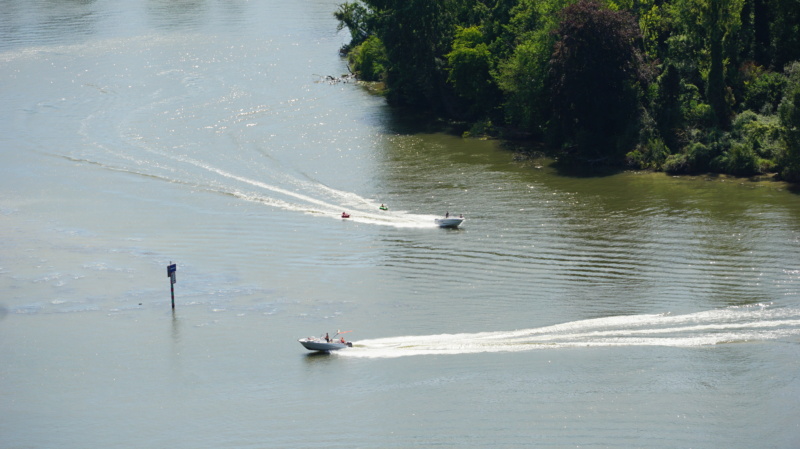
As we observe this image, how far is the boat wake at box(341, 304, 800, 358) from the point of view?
41875 millimetres

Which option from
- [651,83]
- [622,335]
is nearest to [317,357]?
[622,335]

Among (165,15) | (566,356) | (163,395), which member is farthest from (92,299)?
(165,15)

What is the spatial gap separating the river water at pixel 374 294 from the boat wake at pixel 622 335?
0.10m

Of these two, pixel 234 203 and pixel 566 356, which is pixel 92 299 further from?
pixel 566 356

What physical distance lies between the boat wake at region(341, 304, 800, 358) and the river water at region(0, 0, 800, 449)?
0.10 m

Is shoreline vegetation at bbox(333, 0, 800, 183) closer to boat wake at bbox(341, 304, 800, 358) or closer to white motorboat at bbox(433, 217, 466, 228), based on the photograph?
white motorboat at bbox(433, 217, 466, 228)

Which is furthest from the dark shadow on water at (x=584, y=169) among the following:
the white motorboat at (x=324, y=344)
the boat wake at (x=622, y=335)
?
the white motorboat at (x=324, y=344)

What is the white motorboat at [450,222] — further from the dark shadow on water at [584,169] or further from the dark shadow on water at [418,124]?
the dark shadow on water at [418,124]

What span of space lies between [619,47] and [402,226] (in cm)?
2160

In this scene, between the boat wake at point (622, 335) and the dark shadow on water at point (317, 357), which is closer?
the boat wake at point (622, 335)

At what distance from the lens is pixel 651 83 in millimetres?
70438

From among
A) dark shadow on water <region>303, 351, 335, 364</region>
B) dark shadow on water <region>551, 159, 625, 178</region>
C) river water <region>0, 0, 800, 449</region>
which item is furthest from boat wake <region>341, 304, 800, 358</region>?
dark shadow on water <region>551, 159, 625, 178</region>

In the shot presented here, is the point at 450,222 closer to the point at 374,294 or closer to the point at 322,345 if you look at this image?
the point at 374,294

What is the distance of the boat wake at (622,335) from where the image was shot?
4188cm
